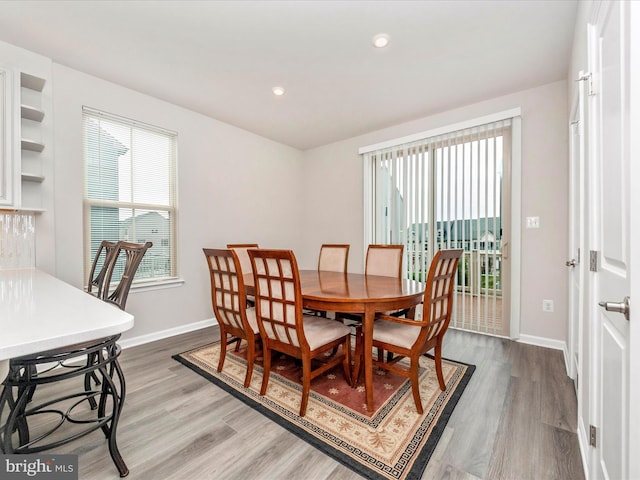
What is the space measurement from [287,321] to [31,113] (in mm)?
2681

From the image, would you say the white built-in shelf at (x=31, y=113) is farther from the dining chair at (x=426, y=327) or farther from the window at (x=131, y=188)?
the dining chair at (x=426, y=327)

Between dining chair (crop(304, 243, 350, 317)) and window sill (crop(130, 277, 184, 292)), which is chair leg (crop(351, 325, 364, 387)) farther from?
window sill (crop(130, 277, 184, 292))

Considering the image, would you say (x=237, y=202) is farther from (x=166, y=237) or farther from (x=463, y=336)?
(x=463, y=336)

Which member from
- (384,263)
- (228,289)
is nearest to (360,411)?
(228,289)

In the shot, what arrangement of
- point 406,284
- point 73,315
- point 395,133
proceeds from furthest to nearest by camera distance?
point 395,133, point 406,284, point 73,315

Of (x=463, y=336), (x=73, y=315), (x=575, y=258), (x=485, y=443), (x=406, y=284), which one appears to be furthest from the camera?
(x=463, y=336)

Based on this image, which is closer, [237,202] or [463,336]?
[463,336]

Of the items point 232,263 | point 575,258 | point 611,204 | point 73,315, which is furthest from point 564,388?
point 73,315

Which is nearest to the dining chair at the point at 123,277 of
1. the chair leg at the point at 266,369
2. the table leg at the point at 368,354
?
the chair leg at the point at 266,369

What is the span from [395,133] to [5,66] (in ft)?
12.7

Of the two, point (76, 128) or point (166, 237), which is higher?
point (76, 128)

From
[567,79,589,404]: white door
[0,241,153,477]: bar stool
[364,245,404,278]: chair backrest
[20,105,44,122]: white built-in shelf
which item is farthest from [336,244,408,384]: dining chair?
[20,105,44,122]: white built-in shelf

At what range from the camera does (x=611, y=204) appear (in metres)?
1.02

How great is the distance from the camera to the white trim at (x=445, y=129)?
3.03m
